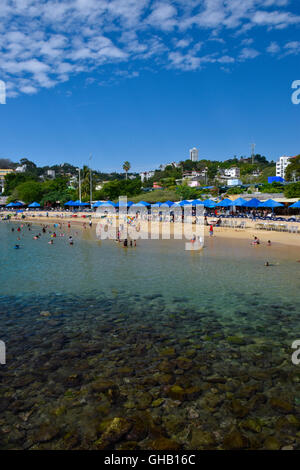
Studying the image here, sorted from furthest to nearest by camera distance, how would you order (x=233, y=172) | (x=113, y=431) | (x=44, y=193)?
(x=233, y=172) → (x=44, y=193) → (x=113, y=431)

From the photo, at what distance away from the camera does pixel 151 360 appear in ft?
27.2

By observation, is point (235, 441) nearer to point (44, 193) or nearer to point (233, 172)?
point (44, 193)

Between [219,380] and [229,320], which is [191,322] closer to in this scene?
[229,320]

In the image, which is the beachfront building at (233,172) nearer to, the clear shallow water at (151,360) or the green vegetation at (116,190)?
the green vegetation at (116,190)

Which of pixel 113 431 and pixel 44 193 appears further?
pixel 44 193

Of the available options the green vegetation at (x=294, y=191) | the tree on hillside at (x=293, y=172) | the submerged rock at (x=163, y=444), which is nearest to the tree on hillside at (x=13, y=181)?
the tree on hillside at (x=293, y=172)

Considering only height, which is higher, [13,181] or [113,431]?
[13,181]

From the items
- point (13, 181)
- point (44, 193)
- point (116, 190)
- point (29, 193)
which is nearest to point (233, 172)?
point (13, 181)

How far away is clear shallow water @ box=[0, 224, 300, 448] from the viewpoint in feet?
19.2

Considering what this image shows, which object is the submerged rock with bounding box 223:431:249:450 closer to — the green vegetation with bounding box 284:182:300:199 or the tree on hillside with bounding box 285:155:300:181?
the green vegetation with bounding box 284:182:300:199

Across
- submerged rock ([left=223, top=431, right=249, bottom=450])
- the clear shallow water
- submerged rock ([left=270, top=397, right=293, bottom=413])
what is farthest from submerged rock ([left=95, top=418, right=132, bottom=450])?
submerged rock ([left=270, top=397, right=293, bottom=413])

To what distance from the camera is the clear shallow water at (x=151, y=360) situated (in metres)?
5.87

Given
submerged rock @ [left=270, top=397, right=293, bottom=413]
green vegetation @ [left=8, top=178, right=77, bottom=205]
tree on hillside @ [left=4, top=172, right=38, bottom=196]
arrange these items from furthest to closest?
tree on hillside @ [left=4, top=172, right=38, bottom=196] → green vegetation @ [left=8, top=178, right=77, bottom=205] → submerged rock @ [left=270, top=397, right=293, bottom=413]

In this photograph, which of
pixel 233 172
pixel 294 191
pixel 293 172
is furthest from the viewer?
pixel 233 172
